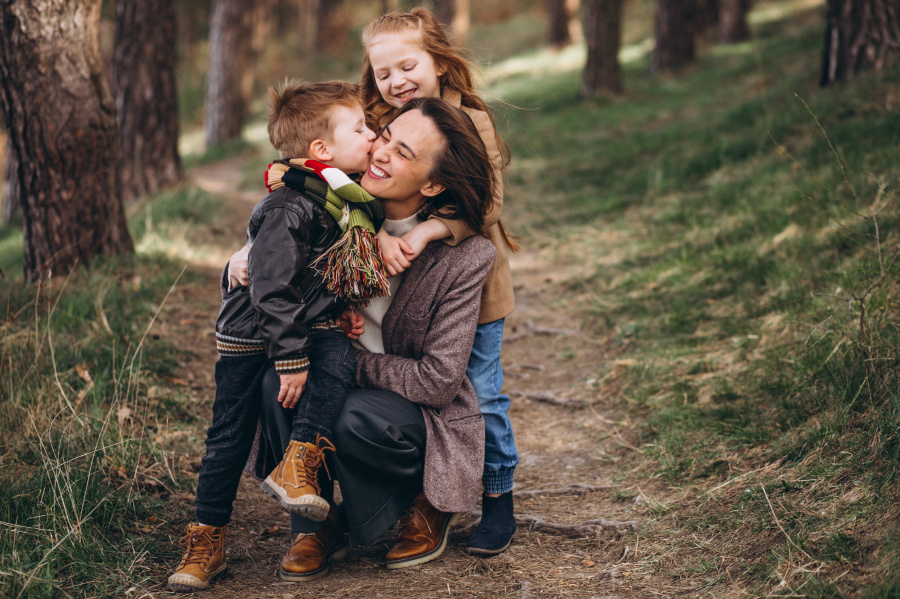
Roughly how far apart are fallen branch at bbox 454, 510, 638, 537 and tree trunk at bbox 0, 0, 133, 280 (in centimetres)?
282

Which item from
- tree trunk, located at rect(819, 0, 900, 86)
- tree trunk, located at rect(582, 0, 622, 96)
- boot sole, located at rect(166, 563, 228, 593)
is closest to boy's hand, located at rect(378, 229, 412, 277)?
boot sole, located at rect(166, 563, 228, 593)

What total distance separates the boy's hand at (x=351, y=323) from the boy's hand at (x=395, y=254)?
0.20m

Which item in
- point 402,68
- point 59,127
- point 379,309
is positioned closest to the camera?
point 379,309

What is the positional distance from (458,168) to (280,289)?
0.76 m

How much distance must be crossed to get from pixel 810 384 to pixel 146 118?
637cm

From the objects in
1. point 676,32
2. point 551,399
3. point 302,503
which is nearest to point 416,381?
point 302,503

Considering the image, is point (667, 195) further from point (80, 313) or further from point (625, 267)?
point (80, 313)

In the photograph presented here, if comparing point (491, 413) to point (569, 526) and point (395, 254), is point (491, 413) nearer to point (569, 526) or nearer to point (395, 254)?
point (569, 526)

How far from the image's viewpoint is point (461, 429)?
261 centimetres

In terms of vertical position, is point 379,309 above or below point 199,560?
above

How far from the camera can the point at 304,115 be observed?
8.39 feet

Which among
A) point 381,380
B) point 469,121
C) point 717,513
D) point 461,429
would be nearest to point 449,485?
point 461,429

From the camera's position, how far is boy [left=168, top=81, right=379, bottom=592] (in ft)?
7.55

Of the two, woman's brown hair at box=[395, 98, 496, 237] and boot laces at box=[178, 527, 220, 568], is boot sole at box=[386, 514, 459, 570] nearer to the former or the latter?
boot laces at box=[178, 527, 220, 568]
